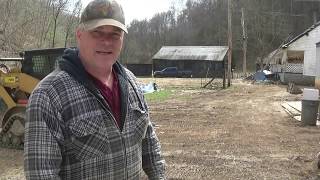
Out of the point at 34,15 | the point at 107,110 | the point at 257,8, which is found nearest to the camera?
the point at 107,110

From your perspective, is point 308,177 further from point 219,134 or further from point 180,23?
point 180,23

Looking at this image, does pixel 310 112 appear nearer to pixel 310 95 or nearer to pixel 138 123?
pixel 310 95

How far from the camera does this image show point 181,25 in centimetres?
12162

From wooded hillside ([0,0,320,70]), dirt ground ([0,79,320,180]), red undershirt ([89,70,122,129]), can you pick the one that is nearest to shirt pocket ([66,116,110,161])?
red undershirt ([89,70,122,129])

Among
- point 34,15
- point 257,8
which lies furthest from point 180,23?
point 34,15

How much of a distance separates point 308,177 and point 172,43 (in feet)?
360

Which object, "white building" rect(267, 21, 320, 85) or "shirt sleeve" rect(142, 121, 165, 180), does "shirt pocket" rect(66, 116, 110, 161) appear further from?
"white building" rect(267, 21, 320, 85)

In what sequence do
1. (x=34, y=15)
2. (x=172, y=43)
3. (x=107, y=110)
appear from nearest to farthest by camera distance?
(x=107, y=110) < (x=34, y=15) < (x=172, y=43)

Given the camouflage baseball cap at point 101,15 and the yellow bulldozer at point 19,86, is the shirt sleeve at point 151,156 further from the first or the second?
the yellow bulldozer at point 19,86

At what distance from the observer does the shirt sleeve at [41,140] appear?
2402 mm

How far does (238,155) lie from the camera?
1077cm

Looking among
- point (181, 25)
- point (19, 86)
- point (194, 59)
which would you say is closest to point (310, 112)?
point (19, 86)

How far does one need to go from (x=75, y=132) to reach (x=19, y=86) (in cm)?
1008

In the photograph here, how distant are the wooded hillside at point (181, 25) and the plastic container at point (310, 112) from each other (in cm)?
1890
